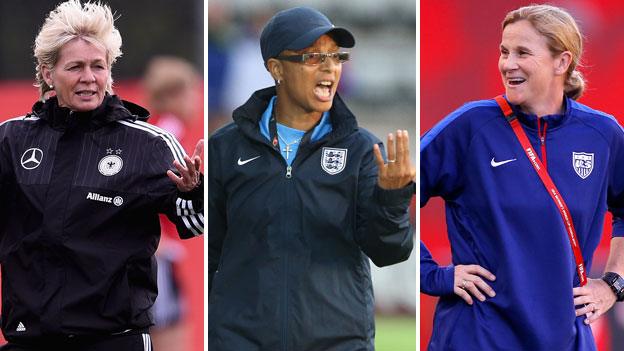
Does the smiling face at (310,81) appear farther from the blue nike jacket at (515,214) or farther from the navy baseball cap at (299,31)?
the blue nike jacket at (515,214)

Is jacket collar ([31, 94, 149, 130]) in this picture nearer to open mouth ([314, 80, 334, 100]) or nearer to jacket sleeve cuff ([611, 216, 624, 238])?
open mouth ([314, 80, 334, 100])

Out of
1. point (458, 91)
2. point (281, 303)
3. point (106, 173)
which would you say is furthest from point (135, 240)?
point (458, 91)

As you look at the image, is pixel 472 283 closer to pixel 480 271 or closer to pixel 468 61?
pixel 480 271

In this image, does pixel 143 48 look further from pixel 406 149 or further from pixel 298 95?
pixel 406 149

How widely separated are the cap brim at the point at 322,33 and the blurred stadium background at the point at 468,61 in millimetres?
1098

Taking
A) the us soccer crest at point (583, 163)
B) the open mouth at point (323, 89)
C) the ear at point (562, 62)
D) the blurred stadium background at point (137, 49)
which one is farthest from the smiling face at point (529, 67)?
the blurred stadium background at point (137, 49)

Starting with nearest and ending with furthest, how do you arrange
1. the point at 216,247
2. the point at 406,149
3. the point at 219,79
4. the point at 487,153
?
the point at 406,149, the point at 487,153, the point at 216,247, the point at 219,79

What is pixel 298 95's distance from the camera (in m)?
3.92

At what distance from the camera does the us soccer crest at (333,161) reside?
3838 mm

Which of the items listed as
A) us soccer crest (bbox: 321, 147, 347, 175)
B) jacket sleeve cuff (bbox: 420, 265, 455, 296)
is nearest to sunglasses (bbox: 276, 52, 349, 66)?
us soccer crest (bbox: 321, 147, 347, 175)

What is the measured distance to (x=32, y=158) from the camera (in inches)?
146

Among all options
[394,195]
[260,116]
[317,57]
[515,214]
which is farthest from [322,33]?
[515,214]

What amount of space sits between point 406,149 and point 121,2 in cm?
238

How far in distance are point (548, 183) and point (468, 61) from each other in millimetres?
1388
